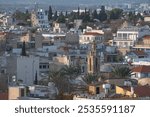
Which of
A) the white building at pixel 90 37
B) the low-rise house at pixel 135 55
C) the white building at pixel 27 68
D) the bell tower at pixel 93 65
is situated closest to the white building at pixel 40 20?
the white building at pixel 90 37

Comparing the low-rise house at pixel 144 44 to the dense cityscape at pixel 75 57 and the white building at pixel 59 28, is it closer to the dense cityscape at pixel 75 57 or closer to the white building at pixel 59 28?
the dense cityscape at pixel 75 57

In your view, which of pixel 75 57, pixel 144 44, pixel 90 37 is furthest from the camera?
pixel 90 37

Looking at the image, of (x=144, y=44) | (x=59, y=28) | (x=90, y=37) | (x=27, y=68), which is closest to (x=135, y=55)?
(x=144, y=44)

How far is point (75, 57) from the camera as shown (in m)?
14.0

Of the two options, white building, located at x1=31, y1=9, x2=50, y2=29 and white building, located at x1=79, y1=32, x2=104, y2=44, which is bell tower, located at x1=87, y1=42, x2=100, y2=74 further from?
white building, located at x1=31, y1=9, x2=50, y2=29

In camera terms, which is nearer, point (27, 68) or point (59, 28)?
point (27, 68)

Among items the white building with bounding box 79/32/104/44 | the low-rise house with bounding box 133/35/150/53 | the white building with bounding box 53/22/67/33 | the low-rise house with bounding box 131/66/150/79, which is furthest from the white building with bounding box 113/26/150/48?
the low-rise house with bounding box 131/66/150/79

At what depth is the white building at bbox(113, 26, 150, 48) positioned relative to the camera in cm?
1831

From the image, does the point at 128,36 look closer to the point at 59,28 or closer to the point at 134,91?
the point at 59,28

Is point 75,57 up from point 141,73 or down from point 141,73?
down

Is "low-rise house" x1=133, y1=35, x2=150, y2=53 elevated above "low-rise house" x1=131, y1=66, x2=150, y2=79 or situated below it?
below

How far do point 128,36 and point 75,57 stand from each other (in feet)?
17.1

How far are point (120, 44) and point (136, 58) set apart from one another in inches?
164

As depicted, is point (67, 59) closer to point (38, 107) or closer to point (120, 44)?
point (120, 44)
